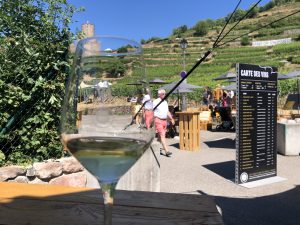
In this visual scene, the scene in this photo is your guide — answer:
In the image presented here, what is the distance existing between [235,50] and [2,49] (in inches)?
Answer: 2967

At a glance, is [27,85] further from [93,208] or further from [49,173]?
[93,208]

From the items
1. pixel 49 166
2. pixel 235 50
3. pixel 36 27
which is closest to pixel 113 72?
pixel 49 166

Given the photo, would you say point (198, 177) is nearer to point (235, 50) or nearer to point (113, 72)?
point (113, 72)

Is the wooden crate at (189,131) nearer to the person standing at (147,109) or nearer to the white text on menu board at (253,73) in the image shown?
the white text on menu board at (253,73)

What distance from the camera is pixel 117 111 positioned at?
88 centimetres

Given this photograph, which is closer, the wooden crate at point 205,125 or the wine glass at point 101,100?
the wine glass at point 101,100

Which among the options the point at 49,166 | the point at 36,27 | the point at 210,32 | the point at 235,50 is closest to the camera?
the point at 49,166

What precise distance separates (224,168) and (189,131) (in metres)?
2.63

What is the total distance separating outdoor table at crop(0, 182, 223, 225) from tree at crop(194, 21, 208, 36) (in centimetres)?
10447

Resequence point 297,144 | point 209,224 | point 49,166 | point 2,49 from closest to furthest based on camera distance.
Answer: point 209,224 → point 49,166 → point 2,49 → point 297,144

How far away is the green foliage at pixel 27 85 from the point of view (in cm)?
374

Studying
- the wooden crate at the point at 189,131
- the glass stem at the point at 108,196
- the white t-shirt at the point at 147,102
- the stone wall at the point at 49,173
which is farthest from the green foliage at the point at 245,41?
the glass stem at the point at 108,196

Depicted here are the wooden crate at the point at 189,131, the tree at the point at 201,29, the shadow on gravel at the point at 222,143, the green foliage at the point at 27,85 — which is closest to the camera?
the green foliage at the point at 27,85

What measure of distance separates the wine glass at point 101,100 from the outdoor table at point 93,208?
0.37 m
